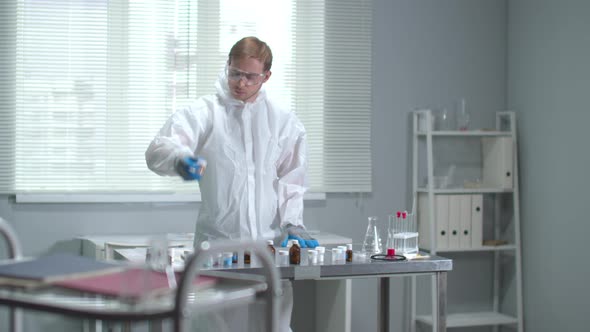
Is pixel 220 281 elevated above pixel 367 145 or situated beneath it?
situated beneath

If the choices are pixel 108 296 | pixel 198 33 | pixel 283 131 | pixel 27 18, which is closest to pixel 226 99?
pixel 283 131

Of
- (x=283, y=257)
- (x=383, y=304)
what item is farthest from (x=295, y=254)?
(x=383, y=304)

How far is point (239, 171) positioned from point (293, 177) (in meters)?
0.25

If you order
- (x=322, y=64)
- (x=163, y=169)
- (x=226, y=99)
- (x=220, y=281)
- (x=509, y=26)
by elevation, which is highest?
(x=509, y=26)

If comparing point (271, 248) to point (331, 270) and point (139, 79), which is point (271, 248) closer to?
point (331, 270)

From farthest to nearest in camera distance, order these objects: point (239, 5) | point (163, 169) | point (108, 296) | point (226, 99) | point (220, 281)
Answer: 1. point (239, 5)
2. point (226, 99)
3. point (163, 169)
4. point (220, 281)
5. point (108, 296)

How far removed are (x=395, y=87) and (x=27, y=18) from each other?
2.04m

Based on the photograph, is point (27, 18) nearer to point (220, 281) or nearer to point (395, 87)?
point (395, 87)

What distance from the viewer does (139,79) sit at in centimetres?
399

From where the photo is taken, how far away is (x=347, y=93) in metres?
4.30

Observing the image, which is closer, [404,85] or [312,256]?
[312,256]

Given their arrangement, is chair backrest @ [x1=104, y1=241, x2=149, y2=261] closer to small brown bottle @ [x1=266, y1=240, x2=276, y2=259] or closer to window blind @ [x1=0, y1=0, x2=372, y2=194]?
window blind @ [x1=0, y1=0, x2=372, y2=194]

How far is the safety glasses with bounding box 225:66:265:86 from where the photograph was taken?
2.90 metres

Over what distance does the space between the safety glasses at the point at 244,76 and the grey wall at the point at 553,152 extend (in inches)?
73.5
